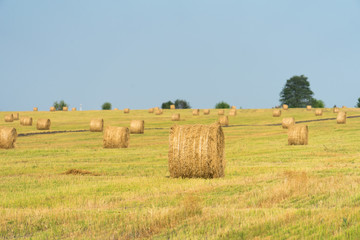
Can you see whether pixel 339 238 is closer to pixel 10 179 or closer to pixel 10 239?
pixel 10 239

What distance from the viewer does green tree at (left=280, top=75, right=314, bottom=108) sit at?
462ft

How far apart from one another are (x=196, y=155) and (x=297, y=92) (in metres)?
131

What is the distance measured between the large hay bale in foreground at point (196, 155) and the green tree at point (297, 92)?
126636 mm

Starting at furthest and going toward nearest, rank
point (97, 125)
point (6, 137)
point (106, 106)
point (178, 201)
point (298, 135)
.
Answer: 1. point (106, 106)
2. point (97, 125)
3. point (298, 135)
4. point (6, 137)
5. point (178, 201)

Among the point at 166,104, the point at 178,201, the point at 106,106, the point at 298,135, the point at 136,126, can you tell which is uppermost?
the point at 166,104

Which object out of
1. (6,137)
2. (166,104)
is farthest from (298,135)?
(166,104)

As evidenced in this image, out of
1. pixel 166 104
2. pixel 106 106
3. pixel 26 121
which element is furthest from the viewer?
pixel 166 104

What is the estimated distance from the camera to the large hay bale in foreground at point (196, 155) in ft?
51.9

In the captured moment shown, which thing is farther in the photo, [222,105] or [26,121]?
[222,105]

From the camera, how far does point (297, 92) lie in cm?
14262

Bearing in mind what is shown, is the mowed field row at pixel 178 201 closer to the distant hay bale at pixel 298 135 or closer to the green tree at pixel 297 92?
the distant hay bale at pixel 298 135

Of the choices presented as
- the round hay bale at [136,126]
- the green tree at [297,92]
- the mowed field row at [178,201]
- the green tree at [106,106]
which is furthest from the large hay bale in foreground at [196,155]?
the green tree at [297,92]

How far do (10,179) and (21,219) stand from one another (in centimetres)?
668

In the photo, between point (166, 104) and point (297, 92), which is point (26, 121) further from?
point (297, 92)
